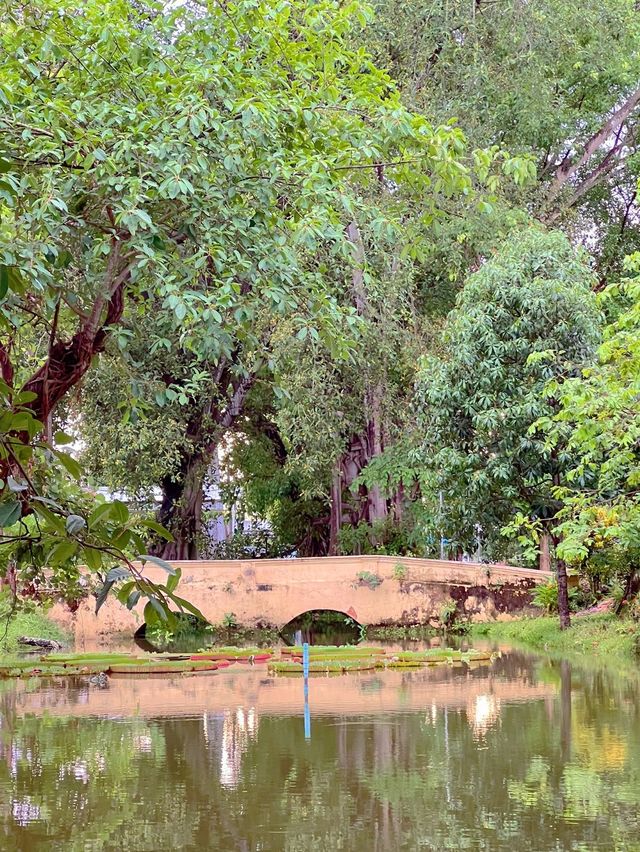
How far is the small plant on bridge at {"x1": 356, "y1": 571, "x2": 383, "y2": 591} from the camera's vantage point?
2758 centimetres

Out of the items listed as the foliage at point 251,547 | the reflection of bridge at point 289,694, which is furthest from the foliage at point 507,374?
the foliage at point 251,547

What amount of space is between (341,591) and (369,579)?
0.75 meters

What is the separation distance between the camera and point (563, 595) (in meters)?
21.3

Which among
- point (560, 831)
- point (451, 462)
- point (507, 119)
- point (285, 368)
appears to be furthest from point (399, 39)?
point (560, 831)

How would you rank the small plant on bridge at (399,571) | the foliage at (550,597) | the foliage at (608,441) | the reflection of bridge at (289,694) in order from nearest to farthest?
the foliage at (608,441) → the reflection of bridge at (289,694) → the foliage at (550,597) → the small plant on bridge at (399,571)

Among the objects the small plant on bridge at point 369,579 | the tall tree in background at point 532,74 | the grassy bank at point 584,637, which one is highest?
the tall tree in background at point 532,74

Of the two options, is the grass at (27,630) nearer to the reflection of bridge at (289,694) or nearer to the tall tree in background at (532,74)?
the reflection of bridge at (289,694)

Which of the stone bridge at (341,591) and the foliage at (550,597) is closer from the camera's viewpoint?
the foliage at (550,597)

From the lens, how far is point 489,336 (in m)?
19.9

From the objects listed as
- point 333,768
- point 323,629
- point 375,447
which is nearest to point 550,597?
point 375,447

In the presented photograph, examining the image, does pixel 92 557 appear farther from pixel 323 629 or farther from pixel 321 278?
pixel 323 629

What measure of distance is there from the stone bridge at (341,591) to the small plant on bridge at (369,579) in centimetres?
2

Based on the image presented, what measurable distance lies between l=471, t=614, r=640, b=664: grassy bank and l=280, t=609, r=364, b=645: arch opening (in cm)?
391

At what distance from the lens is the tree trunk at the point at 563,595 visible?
2122 cm
